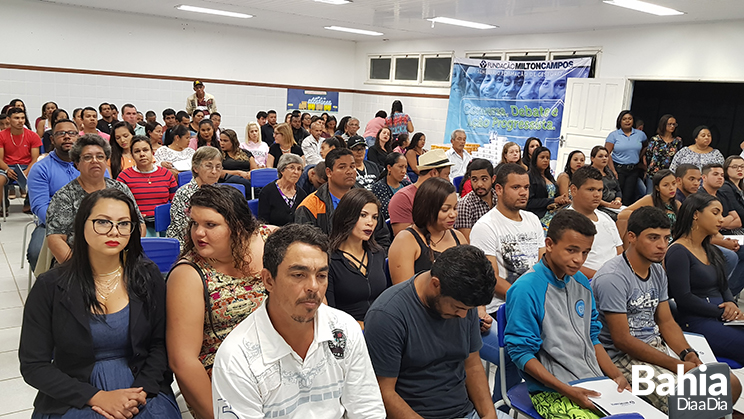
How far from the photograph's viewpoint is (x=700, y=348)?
2801 mm

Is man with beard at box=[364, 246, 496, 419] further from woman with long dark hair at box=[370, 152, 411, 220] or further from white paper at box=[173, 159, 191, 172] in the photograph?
white paper at box=[173, 159, 191, 172]

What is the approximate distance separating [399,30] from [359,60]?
10.7 feet

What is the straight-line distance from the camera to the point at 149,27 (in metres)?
10.8

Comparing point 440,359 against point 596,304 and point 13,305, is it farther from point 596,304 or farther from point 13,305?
point 13,305

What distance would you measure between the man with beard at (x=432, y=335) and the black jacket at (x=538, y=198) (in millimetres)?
3457

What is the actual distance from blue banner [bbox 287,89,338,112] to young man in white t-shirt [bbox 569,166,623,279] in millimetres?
10311

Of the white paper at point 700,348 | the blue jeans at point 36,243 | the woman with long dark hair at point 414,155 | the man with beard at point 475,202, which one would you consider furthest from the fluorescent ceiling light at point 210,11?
the white paper at point 700,348

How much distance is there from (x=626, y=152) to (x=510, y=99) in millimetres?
3099

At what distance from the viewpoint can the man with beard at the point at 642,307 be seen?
257cm

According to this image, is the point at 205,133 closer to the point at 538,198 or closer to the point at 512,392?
the point at 538,198

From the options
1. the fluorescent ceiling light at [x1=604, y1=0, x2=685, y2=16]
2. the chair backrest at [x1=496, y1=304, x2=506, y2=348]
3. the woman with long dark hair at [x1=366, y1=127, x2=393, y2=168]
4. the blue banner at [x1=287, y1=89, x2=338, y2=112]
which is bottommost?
the chair backrest at [x1=496, y1=304, x2=506, y2=348]

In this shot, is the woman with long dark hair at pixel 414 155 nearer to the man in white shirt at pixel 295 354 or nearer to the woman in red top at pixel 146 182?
the woman in red top at pixel 146 182

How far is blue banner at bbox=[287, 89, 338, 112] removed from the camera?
13.0 metres

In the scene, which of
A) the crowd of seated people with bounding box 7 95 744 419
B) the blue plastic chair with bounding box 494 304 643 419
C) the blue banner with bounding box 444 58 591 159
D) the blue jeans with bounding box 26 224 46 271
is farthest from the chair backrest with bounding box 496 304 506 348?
the blue banner with bounding box 444 58 591 159
